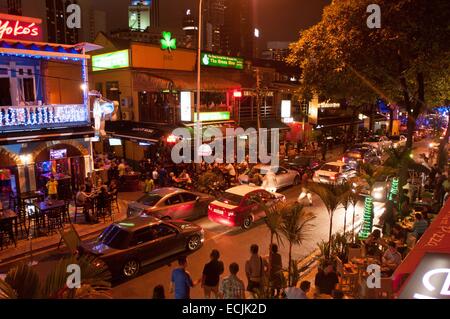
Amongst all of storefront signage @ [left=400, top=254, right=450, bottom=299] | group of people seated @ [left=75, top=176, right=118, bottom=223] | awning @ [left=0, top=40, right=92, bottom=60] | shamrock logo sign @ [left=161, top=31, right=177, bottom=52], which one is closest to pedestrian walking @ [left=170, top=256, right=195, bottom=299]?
storefront signage @ [left=400, top=254, right=450, bottom=299]

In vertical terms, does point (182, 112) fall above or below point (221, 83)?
below

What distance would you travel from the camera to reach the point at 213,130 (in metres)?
26.1

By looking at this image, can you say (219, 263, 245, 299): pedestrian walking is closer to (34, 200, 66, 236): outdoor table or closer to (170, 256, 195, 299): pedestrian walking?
(170, 256, 195, 299): pedestrian walking

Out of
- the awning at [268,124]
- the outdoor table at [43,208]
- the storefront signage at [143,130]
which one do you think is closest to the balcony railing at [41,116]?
the outdoor table at [43,208]

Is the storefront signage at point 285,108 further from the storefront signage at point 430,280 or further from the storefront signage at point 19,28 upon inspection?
the storefront signage at point 430,280

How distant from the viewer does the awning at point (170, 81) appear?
23805mm

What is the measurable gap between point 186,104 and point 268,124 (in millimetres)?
11375

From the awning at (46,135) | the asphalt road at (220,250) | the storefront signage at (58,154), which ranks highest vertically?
the awning at (46,135)

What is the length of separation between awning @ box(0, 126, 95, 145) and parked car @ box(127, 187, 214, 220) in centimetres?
448

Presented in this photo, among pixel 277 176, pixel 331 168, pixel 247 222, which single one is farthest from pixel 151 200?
pixel 331 168

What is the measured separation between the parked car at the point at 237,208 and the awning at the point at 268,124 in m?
15.5

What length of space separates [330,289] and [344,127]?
4300 centimetres

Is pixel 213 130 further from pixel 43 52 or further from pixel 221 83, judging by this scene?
pixel 43 52

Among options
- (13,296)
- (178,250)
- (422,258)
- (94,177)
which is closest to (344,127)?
(94,177)
